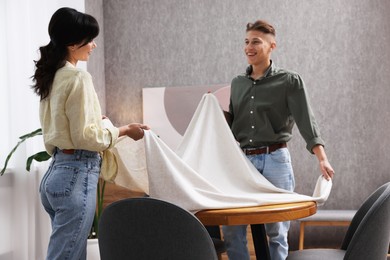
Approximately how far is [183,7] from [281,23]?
0.95m

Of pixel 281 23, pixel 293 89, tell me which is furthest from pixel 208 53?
pixel 293 89

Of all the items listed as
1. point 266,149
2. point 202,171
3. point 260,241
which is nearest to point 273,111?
point 266,149

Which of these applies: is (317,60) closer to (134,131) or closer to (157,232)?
(134,131)

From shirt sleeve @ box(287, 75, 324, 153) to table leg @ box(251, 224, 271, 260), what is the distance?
0.59 m

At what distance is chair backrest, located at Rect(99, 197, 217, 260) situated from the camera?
1.77m

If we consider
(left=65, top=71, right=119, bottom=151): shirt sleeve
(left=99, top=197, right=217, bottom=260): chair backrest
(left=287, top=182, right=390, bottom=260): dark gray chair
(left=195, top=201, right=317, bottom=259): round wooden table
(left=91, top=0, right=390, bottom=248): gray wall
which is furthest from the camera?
(left=91, top=0, right=390, bottom=248): gray wall

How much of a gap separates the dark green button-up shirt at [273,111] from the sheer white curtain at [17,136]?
156cm

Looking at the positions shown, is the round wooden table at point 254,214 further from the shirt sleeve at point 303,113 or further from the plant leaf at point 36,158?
the plant leaf at point 36,158

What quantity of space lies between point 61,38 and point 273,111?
1131 mm

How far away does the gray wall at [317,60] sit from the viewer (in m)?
5.30

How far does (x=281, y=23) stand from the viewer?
5434 millimetres

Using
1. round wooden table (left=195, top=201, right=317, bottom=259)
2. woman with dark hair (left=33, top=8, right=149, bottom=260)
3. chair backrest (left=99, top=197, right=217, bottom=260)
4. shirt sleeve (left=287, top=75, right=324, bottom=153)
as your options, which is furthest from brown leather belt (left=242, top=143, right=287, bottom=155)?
chair backrest (left=99, top=197, right=217, bottom=260)

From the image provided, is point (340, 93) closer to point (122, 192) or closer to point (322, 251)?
point (122, 192)

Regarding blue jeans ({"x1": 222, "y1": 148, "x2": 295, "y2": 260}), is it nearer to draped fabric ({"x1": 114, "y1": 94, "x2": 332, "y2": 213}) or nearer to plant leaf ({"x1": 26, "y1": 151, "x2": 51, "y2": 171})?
draped fabric ({"x1": 114, "y1": 94, "x2": 332, "y2": 213})
